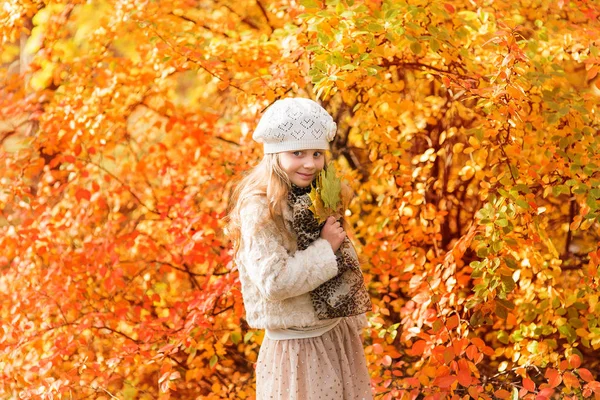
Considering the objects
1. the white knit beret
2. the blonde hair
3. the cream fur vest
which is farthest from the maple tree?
the cream fur vest

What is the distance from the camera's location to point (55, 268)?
13.3 feet

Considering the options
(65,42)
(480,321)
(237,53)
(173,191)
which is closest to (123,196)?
(173,191)

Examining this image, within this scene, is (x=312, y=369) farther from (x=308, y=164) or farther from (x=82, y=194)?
(x=82, y=194)

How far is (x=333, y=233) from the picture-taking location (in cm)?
234

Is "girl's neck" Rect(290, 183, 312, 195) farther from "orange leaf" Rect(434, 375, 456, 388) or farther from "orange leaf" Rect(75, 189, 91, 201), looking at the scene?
"orange leaf" Rect(75, 189, 91, 201)

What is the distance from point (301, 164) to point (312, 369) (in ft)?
2.00

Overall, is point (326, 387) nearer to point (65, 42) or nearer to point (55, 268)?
point (55, 268)

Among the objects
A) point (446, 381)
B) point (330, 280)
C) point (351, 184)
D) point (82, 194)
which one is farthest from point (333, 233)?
point (82, 194)

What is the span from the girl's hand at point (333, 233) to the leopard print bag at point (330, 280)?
0.07 feet

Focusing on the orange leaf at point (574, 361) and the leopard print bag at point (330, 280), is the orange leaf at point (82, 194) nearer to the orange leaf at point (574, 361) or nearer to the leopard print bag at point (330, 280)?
the leopard print bag at point (330, 280)

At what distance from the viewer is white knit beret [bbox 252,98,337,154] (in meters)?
2.31

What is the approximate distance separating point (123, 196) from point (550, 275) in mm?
2533

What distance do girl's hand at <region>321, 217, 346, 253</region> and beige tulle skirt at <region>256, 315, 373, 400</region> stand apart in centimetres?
29

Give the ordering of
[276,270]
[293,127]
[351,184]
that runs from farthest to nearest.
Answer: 1. [351,184]
2. [293,127]
3. [276,270]
